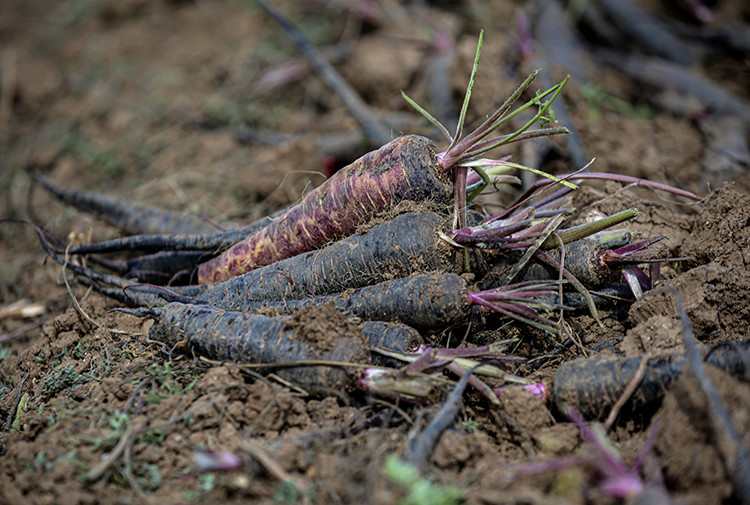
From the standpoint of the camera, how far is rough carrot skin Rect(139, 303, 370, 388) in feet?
7.58

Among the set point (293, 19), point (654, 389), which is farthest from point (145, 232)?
point (293, 19)

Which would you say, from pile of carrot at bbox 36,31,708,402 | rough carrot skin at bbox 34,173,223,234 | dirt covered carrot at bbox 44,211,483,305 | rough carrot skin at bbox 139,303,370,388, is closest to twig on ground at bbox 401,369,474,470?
pile of carrot at bbox 36,31,708,402

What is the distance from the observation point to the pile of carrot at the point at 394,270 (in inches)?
94.6

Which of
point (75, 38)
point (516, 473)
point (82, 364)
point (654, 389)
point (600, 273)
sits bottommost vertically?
point (82, 364)

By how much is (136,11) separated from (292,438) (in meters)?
7.52

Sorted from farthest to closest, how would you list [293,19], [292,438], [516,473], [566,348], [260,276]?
[293,19] → [260,276] → [566,348] → [292,438] → [516,473]

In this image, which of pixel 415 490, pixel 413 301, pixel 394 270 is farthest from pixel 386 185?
pixel 415 490

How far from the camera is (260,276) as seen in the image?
2.88 metres

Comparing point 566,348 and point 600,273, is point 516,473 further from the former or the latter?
point 600,273

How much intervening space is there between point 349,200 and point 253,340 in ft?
2.84

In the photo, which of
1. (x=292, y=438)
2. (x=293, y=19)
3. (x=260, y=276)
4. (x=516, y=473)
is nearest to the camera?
(x=516, y=473)

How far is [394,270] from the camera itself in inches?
103

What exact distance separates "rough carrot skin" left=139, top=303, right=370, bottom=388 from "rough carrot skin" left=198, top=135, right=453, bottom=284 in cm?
51

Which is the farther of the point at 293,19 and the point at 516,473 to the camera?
the point at 293,19
